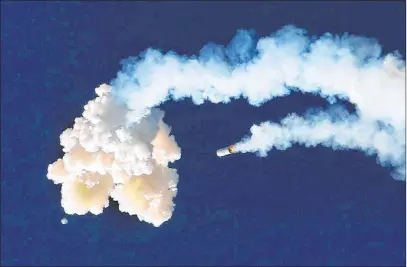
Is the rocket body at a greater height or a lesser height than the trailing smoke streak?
lesser

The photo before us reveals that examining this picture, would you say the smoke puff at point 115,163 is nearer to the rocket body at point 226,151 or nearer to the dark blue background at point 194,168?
the dark blue background at point 194,168

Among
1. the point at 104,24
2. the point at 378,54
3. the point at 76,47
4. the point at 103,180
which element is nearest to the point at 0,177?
the point at 103,180

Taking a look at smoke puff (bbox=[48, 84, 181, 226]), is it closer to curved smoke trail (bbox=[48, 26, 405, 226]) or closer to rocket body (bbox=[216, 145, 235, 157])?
curved smoke trail (bbox=[48, 26, 405, 226])

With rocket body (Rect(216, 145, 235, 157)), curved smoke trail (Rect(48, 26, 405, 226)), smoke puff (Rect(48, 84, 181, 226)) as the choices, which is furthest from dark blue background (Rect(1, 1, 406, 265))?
smoke puff (Rect(48, 84, 181, 226))

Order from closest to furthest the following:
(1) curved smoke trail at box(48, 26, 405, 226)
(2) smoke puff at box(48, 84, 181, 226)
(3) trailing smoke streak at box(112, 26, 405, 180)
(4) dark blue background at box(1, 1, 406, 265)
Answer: (3) trailing smoke streak at box(112, 26, 405, 180) → (1) curved smoke trail at box(48, 26, 405, 226) → (2) smoke puff at box(48, 84, 181, 226) → (4) dark blue background at box(1, 1, 406, 265)

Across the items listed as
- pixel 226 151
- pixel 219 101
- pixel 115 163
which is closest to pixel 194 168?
pixel 226 151

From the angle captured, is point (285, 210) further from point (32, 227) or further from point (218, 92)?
point (32, 227)
